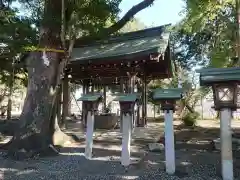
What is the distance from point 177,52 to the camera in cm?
2541

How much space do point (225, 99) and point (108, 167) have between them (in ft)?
9.77

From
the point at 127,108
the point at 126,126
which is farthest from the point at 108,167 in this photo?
the point at 127,108

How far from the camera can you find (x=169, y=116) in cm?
581

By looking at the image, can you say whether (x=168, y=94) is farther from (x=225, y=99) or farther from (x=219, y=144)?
(x=219, y=144)

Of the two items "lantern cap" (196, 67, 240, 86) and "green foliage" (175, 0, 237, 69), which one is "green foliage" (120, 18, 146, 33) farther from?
"lantern cap" (196, 67, 240, 86)

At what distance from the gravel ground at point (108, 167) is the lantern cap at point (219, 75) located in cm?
190

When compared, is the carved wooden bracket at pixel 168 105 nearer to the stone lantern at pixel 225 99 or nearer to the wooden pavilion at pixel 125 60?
the stone lantern at pixel 225 99

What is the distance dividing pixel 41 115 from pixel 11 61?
745cm

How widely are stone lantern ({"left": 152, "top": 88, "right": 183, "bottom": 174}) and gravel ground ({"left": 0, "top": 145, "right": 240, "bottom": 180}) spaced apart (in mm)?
270

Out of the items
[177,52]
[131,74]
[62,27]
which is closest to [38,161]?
[62,27]

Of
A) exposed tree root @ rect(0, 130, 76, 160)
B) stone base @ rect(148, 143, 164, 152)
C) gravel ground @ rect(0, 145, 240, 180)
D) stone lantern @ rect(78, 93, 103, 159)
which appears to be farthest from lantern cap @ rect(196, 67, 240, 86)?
exposed tree root @ rect(0, 130, 76, 160)

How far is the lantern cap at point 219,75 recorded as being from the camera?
17.1 feet

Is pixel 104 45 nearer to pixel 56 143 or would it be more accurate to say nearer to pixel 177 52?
pixel 56 143

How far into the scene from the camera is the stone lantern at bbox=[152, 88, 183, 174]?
5.69m
